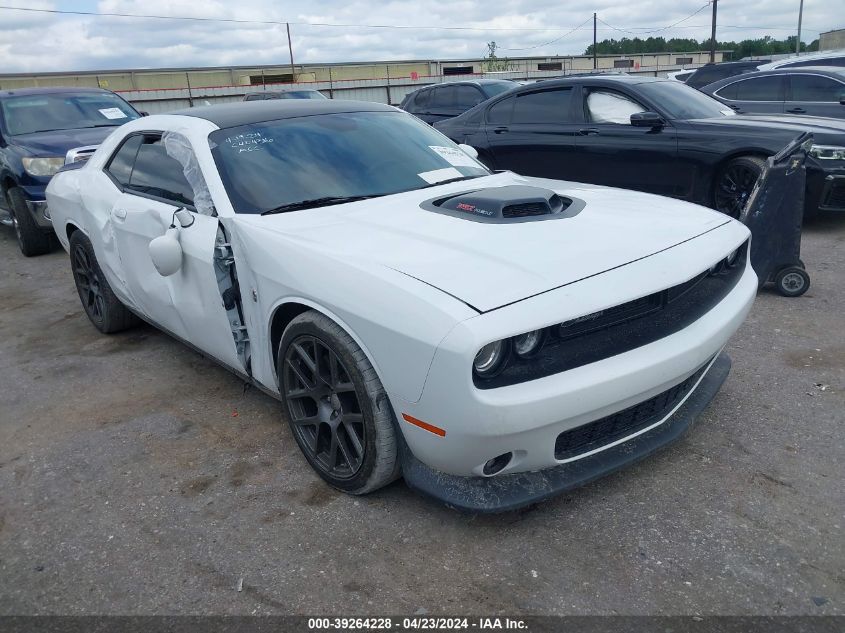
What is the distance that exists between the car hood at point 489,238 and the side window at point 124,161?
154cm

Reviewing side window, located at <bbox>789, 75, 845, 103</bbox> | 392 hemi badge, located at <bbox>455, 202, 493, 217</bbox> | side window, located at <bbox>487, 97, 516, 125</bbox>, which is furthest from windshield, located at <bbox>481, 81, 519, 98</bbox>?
392 hemi badge, located at <bbox>455, 202, 493, 217</bbox>

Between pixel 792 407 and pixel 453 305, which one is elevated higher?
pixel 453 305

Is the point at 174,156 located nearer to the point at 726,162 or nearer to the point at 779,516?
the point at 779,516

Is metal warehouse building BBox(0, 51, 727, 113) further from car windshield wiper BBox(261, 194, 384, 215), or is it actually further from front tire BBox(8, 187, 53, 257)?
car windshield wiper BBox(261, 194, 384, 215)

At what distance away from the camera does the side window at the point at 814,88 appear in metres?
9.01

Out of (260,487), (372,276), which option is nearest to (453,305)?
(372,276)

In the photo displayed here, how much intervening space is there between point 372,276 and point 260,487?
112 cm

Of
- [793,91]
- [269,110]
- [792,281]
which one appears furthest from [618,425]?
[793,91]

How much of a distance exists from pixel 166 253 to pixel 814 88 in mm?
8979

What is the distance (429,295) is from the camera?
7.32 ft

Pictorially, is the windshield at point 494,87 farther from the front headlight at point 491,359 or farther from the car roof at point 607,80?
the front headlight at point 491,359

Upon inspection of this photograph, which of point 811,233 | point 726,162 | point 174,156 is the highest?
point 174,156

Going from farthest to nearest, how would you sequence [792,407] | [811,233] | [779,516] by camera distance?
[811,233] < [792,407] < [779,516]

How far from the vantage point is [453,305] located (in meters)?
2.17
